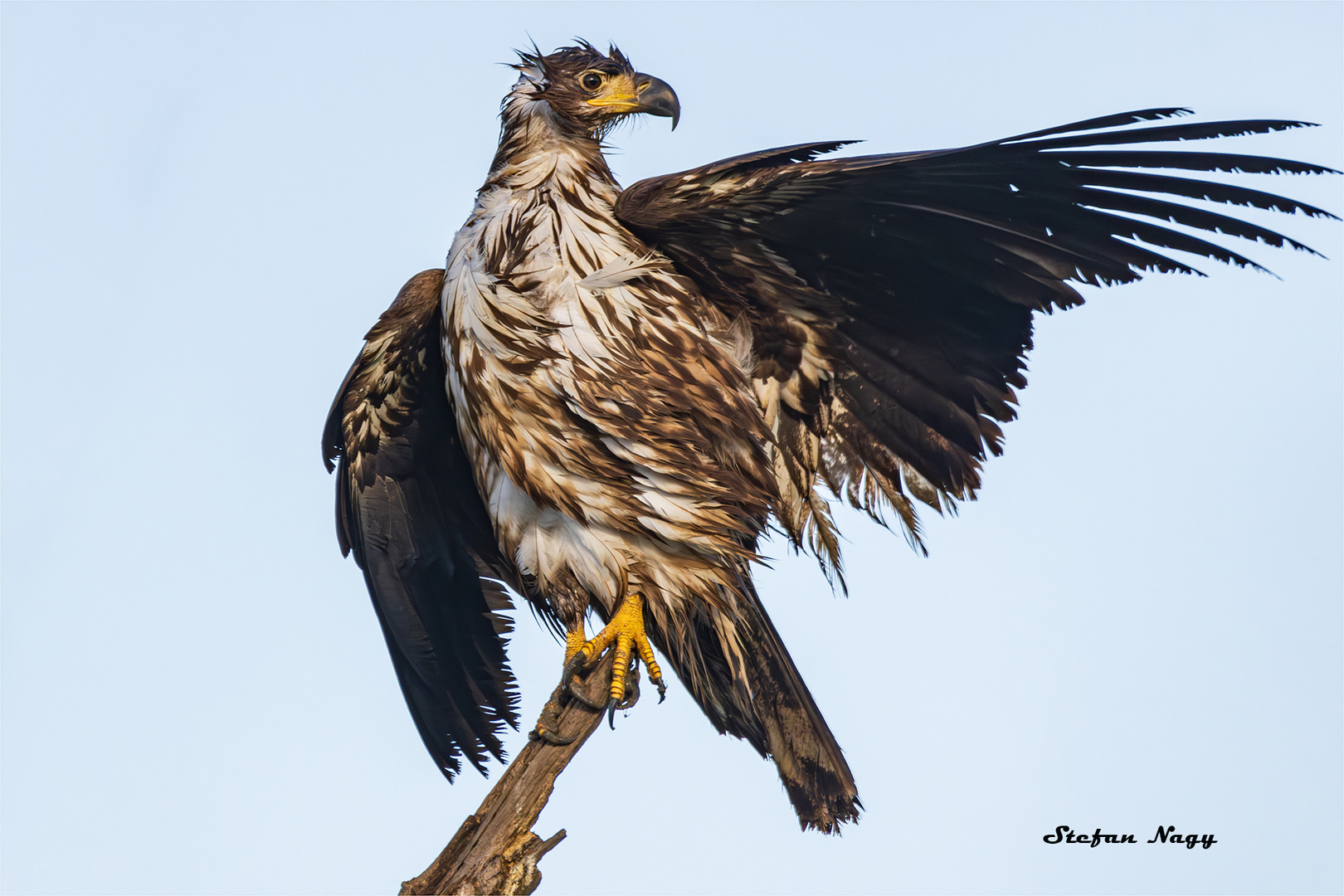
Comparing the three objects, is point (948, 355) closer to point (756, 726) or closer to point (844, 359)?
point (844, 359)

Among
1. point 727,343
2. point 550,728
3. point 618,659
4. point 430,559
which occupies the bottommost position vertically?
point 550,728

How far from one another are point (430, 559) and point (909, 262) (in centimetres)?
229

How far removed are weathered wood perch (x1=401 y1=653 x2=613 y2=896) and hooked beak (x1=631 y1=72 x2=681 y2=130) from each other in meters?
2.21

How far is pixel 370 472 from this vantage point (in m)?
4.95

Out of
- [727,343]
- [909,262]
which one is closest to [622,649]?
[727,343]

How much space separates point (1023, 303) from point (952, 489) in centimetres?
77

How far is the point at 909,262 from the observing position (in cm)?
409

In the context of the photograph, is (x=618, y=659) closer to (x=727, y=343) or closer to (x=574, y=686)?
(x=574, y=686)

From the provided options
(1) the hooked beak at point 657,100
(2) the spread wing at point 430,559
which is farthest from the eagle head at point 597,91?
(2) the spread wing at point 430,559

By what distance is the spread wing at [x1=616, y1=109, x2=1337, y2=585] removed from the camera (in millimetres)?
3707

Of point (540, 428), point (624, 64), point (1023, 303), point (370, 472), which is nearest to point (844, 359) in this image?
point (1023, 303)

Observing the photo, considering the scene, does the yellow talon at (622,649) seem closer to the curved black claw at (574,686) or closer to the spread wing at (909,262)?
the curved black claw at (574,686)

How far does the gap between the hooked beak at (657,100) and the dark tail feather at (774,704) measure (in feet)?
5.81

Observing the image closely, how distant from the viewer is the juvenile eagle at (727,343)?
382cm
